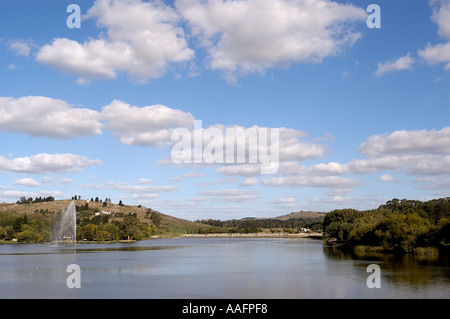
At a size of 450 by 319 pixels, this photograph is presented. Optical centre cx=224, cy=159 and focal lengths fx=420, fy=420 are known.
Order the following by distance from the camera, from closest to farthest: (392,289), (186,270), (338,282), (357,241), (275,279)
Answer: (392,289) < (338,282) < (275,279) < (186,270) < (357,241)

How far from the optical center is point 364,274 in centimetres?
6662

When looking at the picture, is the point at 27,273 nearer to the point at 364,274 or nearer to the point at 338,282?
the point at 338,282

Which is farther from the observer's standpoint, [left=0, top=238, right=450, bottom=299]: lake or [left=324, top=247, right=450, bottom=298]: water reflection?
[left=324, top=247, right=450, bottom=298]: water reflection

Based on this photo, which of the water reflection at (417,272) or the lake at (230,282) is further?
the water reflection at (417,272)

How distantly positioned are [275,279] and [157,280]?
17.6 m

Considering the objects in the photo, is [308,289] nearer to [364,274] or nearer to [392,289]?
[392,289]

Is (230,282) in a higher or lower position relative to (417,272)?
higher

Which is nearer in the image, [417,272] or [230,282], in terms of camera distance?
[230,282]
